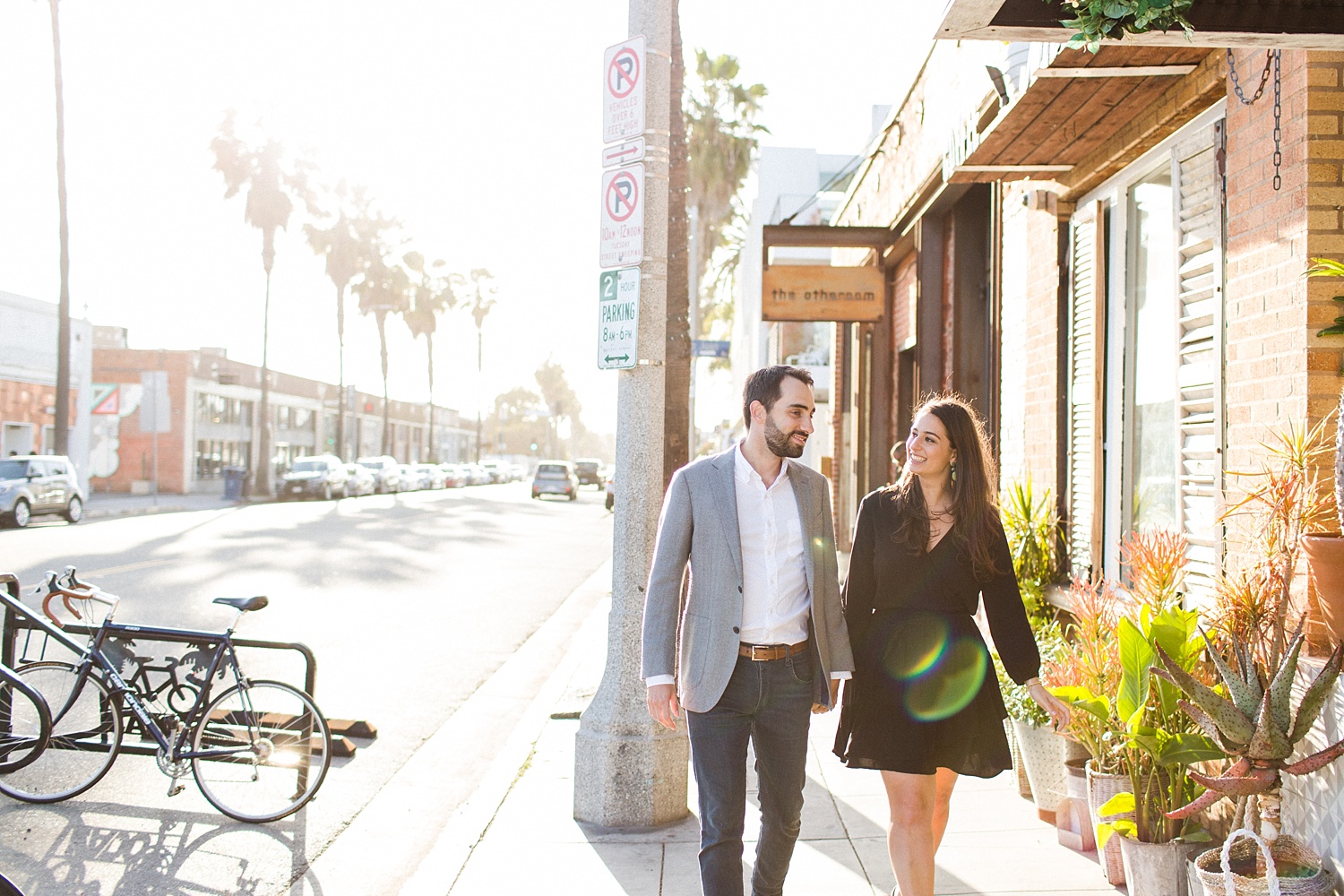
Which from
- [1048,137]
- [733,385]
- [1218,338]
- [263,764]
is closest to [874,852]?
[1218,338]

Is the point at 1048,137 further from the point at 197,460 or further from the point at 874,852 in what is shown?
the point at 197,460

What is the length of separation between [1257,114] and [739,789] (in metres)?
3.23

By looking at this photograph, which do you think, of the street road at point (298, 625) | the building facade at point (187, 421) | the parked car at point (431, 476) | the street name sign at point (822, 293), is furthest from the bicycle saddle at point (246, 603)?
the parked car at point (431, 476)

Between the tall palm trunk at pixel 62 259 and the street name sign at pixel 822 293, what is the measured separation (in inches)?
890

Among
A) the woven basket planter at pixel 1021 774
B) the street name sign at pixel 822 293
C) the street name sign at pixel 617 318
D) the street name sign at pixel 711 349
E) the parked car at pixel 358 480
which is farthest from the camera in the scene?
the parked car at pixel 358 480

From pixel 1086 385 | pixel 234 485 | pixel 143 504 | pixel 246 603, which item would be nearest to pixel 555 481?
pixel 234 485

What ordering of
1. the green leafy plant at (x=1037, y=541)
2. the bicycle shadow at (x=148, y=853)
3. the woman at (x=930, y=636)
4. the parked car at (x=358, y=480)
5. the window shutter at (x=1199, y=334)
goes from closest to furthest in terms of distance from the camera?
the woman at (x=930, y=636) < the bicycle shadow at (x=148, y=853) < the window shutter at (x=1199, y=334) < the green leafy plant at (x=1037, y=541) < the parked car at (x=358, y=480)

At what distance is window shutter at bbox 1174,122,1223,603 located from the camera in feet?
15.4

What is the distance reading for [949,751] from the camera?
3.39 meters

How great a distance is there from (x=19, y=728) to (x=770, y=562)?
4.17m

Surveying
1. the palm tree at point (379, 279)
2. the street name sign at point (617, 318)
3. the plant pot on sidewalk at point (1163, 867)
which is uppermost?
the palm tree at point (379, 279)

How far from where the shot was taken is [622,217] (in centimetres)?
500

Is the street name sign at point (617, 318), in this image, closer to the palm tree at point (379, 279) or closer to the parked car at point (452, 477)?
the palm tree at point (379, 279)

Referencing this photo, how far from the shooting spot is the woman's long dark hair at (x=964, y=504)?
11.4 feet
